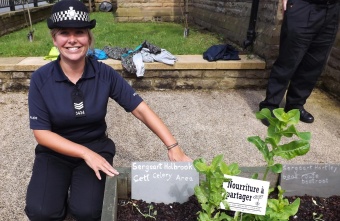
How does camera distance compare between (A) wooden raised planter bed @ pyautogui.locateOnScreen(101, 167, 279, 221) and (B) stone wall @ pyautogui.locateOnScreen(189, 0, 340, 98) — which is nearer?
(A) wooden raised planter bed @ pyautogui.locateOnScreen(101, 167, 279, 221)

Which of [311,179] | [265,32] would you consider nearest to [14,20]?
[265,32]

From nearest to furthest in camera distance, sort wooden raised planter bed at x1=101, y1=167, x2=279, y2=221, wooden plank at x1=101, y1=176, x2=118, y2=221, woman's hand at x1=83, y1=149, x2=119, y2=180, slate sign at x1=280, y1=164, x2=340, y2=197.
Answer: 1. wooden plank at x1=101, y1=176, x2=118, y2=221
2. wooden raised planter bed at x1=101, y1=167, x2=279, y2=221
3. slate sign at x1=280, y1=164, x2=340, y2=197
4. woman's hand at x1=83, y1=149, x2=119, y2=180

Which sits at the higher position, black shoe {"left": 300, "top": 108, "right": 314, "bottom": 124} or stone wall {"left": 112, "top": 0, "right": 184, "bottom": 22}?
stone wall {"left": 112, "top": 0, "right": 184, "bottom": 22}

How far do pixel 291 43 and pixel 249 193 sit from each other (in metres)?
2.56

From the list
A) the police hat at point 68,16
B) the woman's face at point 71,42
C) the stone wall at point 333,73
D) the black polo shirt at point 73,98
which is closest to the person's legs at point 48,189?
the black polo shirt at point 73,98

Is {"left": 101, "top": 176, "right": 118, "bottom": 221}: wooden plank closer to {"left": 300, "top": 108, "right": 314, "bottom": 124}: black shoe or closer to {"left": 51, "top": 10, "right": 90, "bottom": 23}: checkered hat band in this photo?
{"left": 51, "top": 10, "right": 90, "bottom": 23}: checkered hat band

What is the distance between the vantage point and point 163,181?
5.40ft

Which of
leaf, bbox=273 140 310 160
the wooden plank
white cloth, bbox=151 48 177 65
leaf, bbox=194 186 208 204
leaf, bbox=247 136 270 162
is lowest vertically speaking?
white cloth, bbox=151 48 177 65

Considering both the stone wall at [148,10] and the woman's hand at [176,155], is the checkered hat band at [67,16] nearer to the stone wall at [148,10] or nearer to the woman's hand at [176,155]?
the woman's hand at [176,155]

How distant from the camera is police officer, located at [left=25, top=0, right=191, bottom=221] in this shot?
6.33ft

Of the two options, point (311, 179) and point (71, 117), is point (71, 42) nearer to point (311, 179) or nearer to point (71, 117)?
point (71, 117)

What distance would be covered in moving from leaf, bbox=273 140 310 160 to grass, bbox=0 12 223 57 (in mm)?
4406

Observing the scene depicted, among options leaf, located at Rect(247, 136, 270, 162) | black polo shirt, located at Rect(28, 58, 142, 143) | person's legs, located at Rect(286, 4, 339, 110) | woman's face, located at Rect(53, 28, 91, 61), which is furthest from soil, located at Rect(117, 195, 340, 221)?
person's legs, located at Rect(286, 4, 339, 110)

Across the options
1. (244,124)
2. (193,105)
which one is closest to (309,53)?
(244,124)
